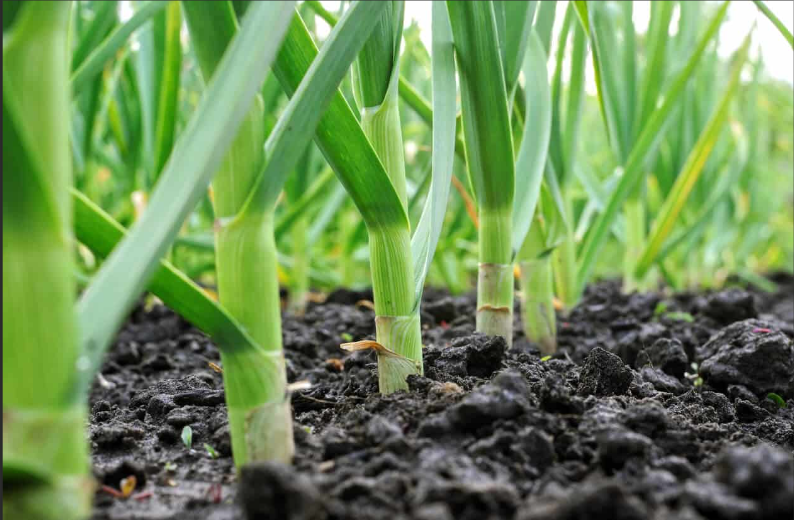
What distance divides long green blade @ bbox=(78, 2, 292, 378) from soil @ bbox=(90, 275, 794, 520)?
154mm

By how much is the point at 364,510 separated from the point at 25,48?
0.34 meters

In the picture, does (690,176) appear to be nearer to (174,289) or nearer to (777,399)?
(777,399)

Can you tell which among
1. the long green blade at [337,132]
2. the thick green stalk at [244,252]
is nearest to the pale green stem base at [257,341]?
the thick green stalk at [244,252]

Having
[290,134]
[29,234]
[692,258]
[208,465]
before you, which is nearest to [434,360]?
Answer: [208,465]

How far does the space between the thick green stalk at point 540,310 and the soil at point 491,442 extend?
0.53 feet

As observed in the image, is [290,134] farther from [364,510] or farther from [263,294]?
[364,510]

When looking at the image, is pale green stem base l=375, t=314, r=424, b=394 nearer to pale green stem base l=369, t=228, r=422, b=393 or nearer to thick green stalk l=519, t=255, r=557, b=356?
pale green stem base l=369, t=228, r=422, b=393

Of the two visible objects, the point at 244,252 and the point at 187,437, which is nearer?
the point at 244,252

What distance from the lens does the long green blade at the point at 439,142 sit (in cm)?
67

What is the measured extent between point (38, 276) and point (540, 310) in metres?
0.85

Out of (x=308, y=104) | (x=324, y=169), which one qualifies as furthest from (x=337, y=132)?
(x=324, y=169)

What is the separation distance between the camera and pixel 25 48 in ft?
1.18

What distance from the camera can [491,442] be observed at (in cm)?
52

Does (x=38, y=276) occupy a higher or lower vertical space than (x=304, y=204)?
lower
